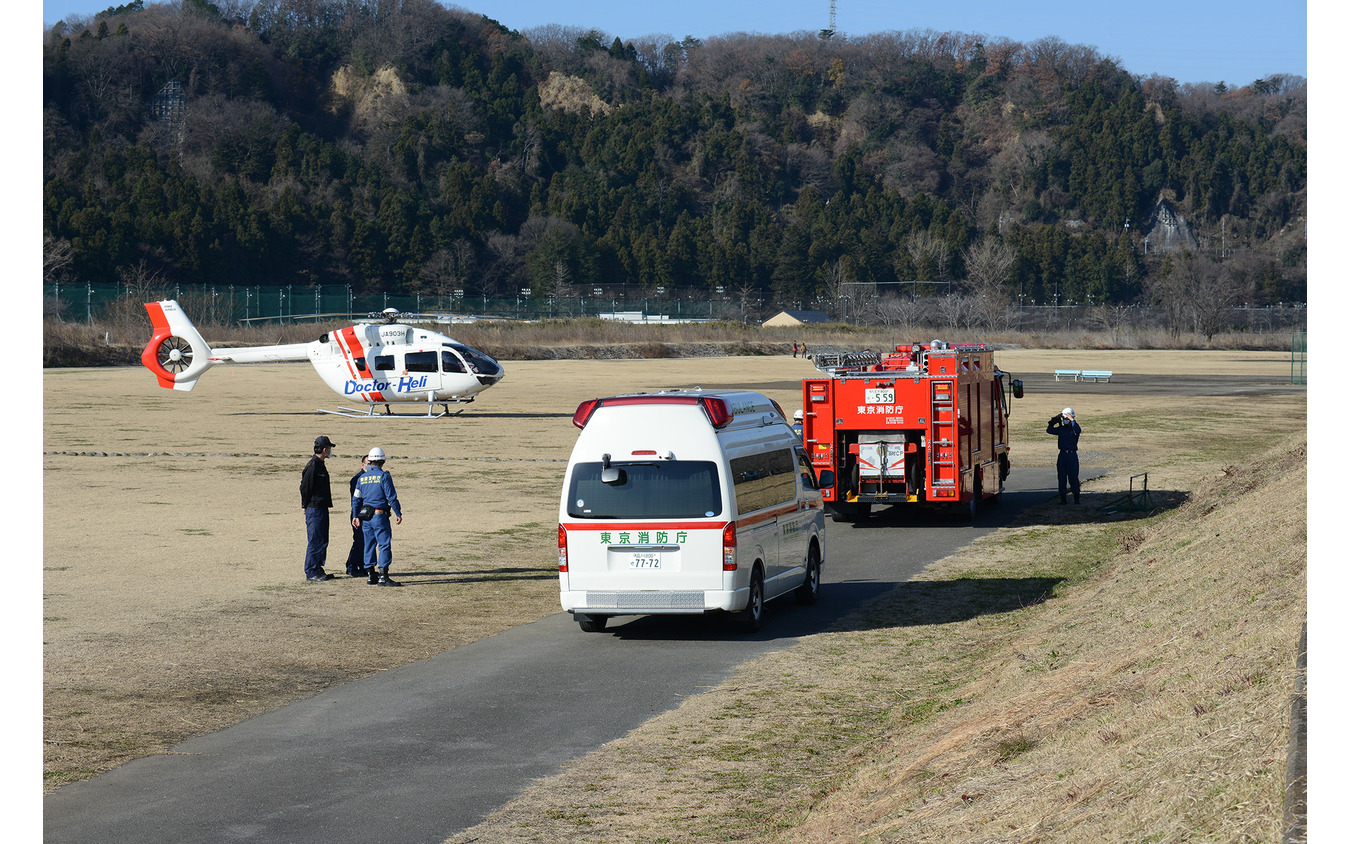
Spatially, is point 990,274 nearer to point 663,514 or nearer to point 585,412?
point 585,412

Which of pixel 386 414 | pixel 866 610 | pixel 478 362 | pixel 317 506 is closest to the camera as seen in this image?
pixel 866 610

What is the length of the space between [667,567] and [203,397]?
46.2 meters

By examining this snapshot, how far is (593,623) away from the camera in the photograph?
15.2 m

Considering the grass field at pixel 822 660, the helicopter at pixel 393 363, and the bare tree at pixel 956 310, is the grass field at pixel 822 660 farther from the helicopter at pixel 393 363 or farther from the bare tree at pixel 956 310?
the bare tree at pixel 956 310

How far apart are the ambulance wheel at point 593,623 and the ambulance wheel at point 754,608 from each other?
1.58 meters

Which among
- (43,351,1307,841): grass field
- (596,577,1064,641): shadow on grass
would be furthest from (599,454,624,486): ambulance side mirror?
(43,351,1307,841): grass field

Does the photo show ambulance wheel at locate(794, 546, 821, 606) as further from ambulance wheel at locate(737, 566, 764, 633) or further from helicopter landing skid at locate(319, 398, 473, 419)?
helicopter landing skid at locate(319, 398, 473, 419)

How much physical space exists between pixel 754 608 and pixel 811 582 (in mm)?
2133

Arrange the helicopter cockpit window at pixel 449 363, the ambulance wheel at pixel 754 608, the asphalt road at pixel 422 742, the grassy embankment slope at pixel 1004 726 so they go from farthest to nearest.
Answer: the helicopter cockpit window at pixel 449 363
the ambulance wheel at pixel 754 608
the asphalt road at pixel 422 742
the grassy embankment slope at pixel 1004 726

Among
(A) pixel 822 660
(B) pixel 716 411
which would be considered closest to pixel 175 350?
(B) pixel 716 411

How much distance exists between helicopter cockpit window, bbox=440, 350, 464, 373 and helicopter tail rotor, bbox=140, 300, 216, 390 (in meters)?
8.87

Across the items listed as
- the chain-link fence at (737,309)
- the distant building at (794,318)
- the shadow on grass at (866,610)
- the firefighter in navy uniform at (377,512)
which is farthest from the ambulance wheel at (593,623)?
the distant building at (794,318)

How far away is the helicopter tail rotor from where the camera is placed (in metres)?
47.7

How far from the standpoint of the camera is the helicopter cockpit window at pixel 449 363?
149 feet
